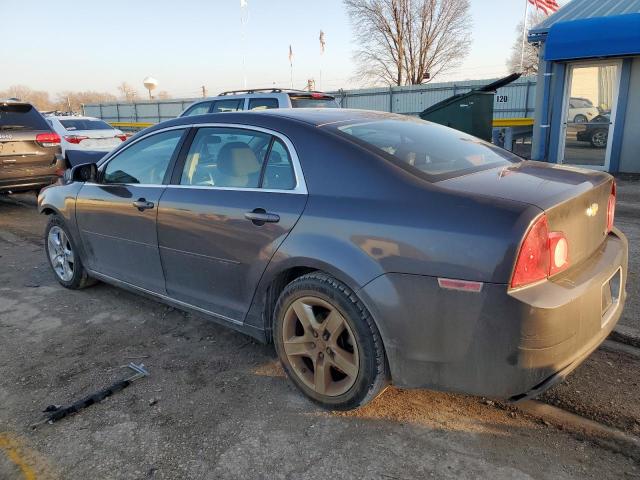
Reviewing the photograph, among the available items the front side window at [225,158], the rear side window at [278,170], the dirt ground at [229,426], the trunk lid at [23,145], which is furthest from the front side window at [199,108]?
the rear side window at [278,170]

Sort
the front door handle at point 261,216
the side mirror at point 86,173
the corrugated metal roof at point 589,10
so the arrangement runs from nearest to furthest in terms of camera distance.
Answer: the front door handle at point 261,216, the side mirror at point 86,173, the corrugated metal roof at point 589,10

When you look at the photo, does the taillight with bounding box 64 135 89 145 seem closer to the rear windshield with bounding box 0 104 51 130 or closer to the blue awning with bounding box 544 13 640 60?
the rear windshield with bounding box 0 104 51 130

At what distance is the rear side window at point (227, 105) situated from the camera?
869 cm

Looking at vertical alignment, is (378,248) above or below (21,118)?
below

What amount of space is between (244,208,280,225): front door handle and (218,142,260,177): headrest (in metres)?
0.29

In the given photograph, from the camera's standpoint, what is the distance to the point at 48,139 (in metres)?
8.35

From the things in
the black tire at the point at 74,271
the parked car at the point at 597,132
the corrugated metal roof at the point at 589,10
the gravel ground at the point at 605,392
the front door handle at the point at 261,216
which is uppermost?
the corrugated metal roof at the point at 589,10

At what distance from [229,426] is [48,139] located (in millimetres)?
7574

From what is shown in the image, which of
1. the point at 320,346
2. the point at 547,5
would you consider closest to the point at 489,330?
the point at 320,346

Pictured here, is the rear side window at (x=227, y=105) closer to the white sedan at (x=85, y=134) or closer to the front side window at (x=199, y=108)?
the front side window at (x=199, y=108)

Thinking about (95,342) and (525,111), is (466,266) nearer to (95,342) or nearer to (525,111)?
(95,342)

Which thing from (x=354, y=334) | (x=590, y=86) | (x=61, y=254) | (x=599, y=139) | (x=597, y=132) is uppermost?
(x=590, y=86)

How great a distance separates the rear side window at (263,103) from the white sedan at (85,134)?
4590 mm

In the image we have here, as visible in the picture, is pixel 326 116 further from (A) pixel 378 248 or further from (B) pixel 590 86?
(B) pixel 590 86
